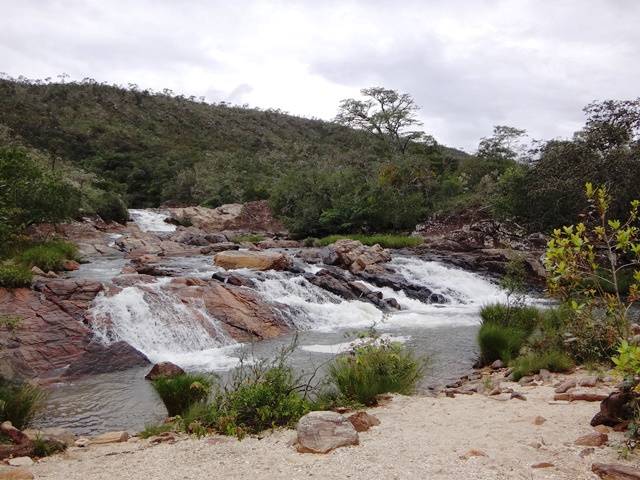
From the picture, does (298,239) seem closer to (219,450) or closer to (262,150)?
(219,450)

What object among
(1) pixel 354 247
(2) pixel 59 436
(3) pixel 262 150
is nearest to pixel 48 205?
(1) pixel 354 247

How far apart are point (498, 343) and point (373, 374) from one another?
3925 millimetres

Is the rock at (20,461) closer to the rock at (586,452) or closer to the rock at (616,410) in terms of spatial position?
the rock at (586,452)

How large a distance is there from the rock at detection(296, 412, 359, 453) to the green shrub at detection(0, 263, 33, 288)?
9.32 m

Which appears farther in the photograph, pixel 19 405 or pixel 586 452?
pixel 19 405

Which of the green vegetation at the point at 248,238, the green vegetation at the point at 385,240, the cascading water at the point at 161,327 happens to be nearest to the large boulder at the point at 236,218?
the green vegetation at the point at 248,238

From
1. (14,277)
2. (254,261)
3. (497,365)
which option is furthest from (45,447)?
(254,261)

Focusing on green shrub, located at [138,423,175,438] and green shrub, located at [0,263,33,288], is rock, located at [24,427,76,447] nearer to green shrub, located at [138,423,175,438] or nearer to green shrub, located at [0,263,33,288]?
green shrub, located at [138,423,175,438]

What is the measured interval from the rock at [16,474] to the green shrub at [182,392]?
2.25 metres

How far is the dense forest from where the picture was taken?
20141 mm

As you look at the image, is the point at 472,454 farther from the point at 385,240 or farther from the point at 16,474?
the point at 385,240

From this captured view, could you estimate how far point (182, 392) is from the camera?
6910mm

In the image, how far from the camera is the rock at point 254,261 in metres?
17.6

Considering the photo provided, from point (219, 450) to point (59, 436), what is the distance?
2234 millimetres
